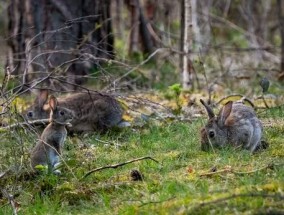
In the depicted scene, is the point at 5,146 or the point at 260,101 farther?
the point at 260,101

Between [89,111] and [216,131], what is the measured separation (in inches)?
93.3

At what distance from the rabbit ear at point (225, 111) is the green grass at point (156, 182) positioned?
0.42m

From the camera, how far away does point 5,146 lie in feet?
28.1

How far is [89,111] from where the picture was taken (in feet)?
33.5

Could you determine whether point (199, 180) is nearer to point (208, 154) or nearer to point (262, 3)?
point (208, 154)

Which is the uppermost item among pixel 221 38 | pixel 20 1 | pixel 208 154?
pixel 20 1

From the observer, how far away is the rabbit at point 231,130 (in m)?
8.25

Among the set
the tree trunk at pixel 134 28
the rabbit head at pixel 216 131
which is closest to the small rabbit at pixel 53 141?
the rabbit head at pixel 216 131

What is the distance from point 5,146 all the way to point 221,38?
13.3 metres

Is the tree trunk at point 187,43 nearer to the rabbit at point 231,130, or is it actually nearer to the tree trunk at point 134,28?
the tree trunk at point 134,28

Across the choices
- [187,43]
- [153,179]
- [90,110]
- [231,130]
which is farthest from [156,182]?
[187,43]

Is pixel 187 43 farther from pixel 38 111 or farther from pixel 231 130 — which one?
pixel 231 130

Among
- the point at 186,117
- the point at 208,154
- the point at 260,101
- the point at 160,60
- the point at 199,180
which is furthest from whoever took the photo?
the point at 160,60

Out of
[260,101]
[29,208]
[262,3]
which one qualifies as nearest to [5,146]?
[29,208]
